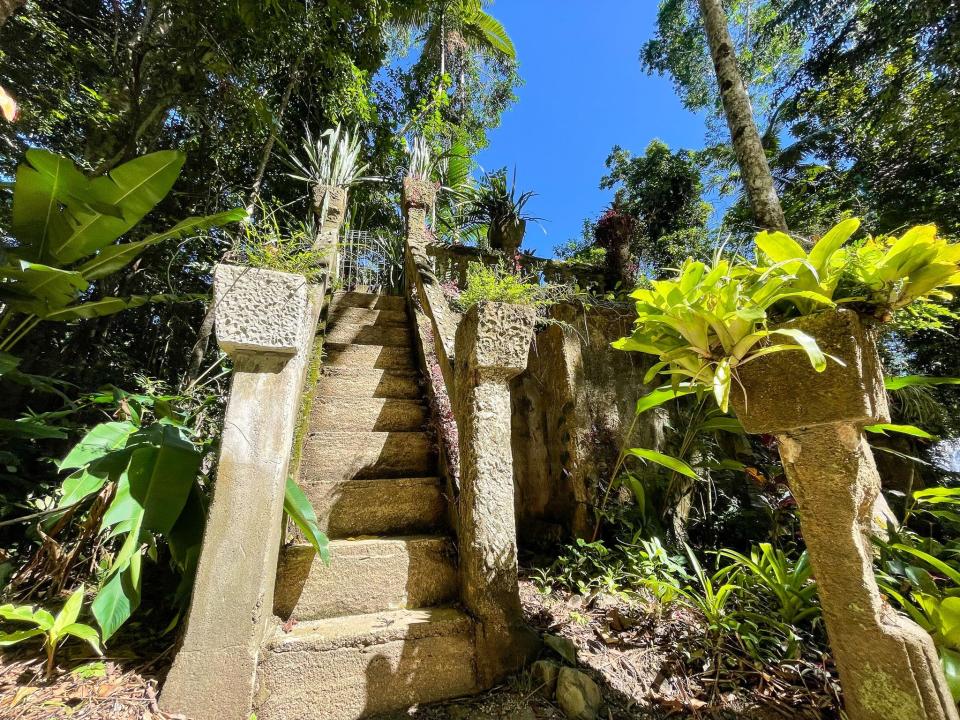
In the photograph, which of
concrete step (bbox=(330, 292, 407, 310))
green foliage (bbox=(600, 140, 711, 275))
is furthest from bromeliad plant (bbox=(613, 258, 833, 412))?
green foliage (bbox=(600, 140, 711, 275))

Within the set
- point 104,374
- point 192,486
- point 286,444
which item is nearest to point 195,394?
point 104,374

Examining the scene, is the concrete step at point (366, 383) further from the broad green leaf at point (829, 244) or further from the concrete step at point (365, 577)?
the broad green leaf at point (829, 244)

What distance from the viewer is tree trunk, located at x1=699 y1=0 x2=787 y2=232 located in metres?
2.94

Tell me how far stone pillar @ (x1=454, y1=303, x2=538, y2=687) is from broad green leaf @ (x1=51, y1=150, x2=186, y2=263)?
5.11 ft

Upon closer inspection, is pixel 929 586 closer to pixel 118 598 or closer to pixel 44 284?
pixel 118 598

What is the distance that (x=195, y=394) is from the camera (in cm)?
286

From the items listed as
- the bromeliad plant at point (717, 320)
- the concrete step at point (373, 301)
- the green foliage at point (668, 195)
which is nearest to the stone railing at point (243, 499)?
the bromeliad plant at point (717, 320)

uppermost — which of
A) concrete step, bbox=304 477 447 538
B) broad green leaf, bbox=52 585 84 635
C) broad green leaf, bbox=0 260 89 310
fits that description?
broad green leaf, bbox=0 260 89 310

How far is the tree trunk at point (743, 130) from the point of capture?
2936mm

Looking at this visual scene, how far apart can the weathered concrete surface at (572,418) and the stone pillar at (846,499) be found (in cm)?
162

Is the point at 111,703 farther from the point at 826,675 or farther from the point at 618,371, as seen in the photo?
the point at 618,371

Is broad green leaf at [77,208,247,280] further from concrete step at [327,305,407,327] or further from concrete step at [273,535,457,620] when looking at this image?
concrete step at [327,305,407,327]

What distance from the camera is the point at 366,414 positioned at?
8.69 ft

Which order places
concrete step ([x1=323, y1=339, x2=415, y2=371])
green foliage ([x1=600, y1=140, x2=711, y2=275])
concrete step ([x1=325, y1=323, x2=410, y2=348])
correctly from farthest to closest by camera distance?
green foliage ([x1=600, y1=140, x2=711, y2=275])
concrete step ([x1=325, y1=323, x2=410, y2=348])
concrete step ([x1=323, y1=339, x2=415, y2=371])
